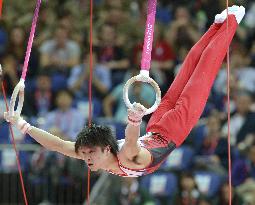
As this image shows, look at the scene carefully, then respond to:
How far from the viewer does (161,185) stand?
8.28 meters

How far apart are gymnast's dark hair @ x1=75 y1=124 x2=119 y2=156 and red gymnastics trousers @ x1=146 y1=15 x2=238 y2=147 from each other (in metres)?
0.57

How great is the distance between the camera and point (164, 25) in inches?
399

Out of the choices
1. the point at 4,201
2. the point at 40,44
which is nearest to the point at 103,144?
the point at 4,201

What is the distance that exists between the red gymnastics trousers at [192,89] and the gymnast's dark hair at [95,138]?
0.57m

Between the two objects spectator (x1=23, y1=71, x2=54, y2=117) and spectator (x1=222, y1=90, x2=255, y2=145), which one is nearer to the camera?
spectator (x1=222, y1=90, x2=255, y2=145)

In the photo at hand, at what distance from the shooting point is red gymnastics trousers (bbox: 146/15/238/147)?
615 cm

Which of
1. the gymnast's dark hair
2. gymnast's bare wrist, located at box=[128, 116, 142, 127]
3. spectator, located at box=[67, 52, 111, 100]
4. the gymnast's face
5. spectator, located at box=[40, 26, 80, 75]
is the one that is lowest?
the gymnast's face

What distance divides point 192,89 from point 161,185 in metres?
2.20

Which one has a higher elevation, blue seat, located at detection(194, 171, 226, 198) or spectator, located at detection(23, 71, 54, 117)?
spectator, located at detection(23, 71, 54, 117)

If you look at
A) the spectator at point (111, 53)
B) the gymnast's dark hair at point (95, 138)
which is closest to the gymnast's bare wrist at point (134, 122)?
the gymnast's dark hair at point (95, 138)

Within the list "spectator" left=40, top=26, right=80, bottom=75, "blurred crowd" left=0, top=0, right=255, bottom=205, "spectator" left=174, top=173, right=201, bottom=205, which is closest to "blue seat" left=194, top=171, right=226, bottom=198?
"blurred crowd" left=0, top=0, right=255, bottom=205

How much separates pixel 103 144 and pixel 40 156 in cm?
290

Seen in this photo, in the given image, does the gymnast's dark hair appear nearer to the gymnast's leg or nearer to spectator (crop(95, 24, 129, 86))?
the gymnast's leg

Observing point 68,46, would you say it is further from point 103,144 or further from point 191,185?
point 103,144
